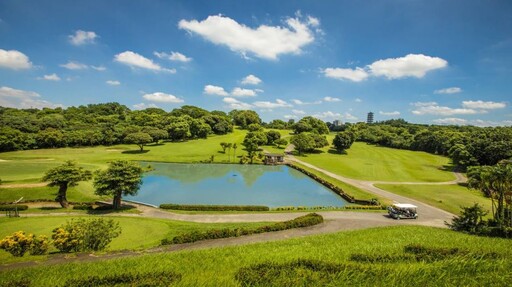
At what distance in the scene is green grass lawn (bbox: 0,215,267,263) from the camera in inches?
771

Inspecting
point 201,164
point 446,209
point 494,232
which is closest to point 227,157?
point 201,164

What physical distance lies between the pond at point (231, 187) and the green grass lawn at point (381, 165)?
11.9 metres

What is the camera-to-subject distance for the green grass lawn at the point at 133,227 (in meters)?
19.6

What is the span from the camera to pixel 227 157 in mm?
70438

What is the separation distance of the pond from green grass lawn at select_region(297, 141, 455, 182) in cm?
1189

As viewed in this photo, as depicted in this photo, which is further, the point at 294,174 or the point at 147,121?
the point at 147,121

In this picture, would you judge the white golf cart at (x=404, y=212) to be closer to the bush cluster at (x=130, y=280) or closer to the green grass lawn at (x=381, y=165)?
the green grass lawn at (x=381, y=165)

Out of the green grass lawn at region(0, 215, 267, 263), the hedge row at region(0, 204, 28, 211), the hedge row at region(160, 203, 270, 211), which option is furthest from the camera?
the hedge row at region(160, 203, 270, 211)

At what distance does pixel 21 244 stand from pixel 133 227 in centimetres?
853

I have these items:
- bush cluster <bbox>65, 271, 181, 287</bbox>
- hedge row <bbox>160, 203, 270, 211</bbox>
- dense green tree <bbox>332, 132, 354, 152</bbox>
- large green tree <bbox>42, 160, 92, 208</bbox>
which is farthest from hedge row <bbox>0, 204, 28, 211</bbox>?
dense green tree <bbox>332, 132, 354, 152</bbox>

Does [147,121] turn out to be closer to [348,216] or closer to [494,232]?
[348,216]

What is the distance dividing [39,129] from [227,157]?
60684mm

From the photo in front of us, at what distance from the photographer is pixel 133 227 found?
22688 mm

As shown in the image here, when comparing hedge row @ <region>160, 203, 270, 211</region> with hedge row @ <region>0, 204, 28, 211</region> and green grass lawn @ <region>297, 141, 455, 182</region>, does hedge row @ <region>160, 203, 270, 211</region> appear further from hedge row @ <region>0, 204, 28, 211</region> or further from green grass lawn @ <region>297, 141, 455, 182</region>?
green grass lawn @ <region>297, 141, 455, 182</region>
